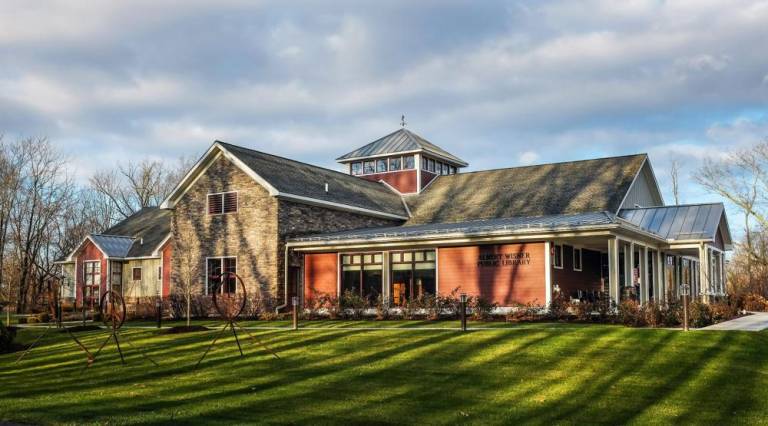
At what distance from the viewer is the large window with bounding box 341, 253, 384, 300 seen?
2636cm

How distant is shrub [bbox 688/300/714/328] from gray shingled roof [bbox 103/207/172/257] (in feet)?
85.2

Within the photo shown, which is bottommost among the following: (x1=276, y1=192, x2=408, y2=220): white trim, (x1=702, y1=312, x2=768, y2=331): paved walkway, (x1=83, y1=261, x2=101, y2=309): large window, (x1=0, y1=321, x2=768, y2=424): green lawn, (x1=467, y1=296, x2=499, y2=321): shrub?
(x1=0, y1=321, x2=768, y2=424): green lawn

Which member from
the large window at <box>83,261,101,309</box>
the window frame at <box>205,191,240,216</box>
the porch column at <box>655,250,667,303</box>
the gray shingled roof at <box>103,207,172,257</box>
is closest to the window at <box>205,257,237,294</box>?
the window frame at <box>205,191,240,216</box>

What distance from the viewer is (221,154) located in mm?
28625

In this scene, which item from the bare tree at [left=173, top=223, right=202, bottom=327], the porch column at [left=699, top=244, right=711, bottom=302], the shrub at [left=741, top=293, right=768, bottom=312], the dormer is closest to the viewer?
the porch column at [left=699, top=244, right=711, bottom=302]

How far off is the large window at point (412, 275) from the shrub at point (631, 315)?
766 centimetres

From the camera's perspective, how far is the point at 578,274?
25.6m

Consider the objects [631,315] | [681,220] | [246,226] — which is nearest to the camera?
[631,315]

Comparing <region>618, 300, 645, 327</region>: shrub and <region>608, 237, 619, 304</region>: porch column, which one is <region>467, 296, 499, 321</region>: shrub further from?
<region>618, 300, 645, 327</region>: shrub

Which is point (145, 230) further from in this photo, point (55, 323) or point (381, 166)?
point (381, 166)

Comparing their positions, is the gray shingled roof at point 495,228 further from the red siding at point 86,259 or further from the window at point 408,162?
the red siding at point 86,259

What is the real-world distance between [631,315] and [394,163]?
20205mm

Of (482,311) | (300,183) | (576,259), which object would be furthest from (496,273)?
(300,183)

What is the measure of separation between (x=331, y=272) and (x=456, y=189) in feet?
32.7
